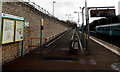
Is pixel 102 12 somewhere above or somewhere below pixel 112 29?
above

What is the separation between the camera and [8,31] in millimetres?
5730

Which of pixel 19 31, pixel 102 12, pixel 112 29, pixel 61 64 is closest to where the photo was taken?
pixel 61 64

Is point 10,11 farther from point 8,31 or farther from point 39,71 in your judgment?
point 39,71

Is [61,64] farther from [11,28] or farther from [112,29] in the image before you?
[112,29]

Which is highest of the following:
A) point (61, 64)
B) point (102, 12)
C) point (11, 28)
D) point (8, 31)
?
point (102, 12)

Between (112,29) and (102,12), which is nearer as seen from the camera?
(102,12)

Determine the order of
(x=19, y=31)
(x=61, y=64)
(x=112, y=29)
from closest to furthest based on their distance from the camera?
(x=61, y=64), (x=19, y=31), (x=112, y=29)

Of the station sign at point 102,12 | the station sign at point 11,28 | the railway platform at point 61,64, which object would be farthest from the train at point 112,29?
the station sign at point 11,28

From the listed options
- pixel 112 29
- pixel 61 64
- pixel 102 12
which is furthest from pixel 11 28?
pixel 112 29

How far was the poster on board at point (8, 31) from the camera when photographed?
5.40 m

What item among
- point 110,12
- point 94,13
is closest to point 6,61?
point 94,13

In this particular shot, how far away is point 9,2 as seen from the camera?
20.0ft

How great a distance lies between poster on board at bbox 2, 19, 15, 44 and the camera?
212 inches

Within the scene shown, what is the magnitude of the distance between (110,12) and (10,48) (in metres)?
9.89
